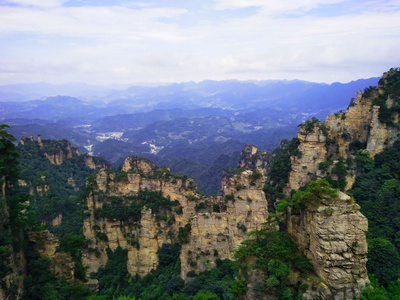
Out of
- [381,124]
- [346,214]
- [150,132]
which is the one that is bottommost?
[150,132]

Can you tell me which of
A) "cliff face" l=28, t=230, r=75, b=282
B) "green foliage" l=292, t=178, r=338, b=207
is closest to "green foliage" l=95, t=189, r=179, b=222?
"cliff face" l=28, t=230, r=75, b=282

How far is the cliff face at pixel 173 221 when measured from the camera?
81.4 ft

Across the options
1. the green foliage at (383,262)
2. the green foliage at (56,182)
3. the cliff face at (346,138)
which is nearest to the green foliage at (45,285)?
the green foliage at (56,182)

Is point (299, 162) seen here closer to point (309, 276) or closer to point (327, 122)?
point (327, 122)

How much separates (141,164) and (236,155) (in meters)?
54.1

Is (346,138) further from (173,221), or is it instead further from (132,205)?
(132,205)

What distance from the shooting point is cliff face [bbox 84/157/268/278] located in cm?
2481

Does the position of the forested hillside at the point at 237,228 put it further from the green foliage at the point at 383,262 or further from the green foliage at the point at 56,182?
the green foliage at the point at 56,182

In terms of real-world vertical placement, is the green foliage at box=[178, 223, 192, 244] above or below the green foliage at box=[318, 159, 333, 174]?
below

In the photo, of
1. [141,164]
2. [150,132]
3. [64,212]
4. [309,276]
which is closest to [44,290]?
[309,276]

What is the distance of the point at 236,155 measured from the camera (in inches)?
3711

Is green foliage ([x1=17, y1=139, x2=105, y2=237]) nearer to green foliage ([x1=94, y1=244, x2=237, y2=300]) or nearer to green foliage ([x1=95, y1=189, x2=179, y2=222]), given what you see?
green foliage ([x1=95, y1=189, x2=179, y2=222])

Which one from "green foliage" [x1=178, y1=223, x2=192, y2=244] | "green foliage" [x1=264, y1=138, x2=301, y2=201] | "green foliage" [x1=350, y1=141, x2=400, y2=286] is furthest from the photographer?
"green foliage" [x1=264, y1=138, x2=301, y2=201]

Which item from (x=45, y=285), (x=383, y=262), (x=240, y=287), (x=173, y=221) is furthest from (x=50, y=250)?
(x=383, y=262)
